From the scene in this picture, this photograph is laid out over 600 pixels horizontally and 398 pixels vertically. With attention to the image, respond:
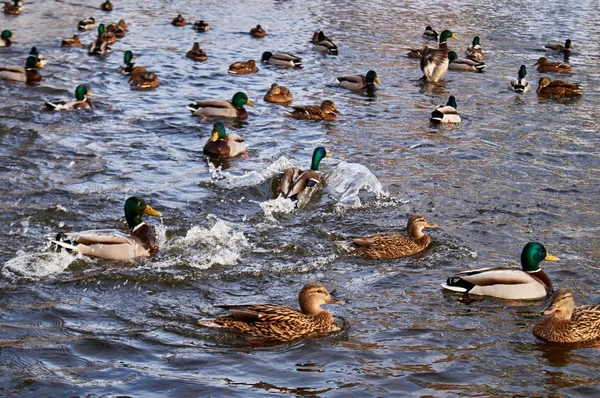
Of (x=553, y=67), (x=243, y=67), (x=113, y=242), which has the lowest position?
(x=113, y=242)

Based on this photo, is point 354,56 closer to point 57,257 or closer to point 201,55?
point 201,55

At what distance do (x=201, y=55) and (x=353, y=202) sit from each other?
11.7 meters

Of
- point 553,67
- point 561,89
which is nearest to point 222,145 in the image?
point 561,89

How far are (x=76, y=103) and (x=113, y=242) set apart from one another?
772 centimetres

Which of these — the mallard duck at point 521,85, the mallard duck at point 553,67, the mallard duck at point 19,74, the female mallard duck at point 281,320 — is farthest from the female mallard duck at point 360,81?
the female mallard duck at point 281,320

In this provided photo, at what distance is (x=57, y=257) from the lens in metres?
9.73

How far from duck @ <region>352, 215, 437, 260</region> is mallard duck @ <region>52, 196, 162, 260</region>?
218cm

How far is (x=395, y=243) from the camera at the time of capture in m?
10.3

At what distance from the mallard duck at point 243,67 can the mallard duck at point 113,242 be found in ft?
38.5

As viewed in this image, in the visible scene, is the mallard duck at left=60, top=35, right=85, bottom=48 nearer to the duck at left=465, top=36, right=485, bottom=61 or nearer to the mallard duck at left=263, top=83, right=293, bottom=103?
the mallard duck at left=263, top=83, right=293, bottom=103

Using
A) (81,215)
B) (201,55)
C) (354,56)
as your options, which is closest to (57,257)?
(81,215)

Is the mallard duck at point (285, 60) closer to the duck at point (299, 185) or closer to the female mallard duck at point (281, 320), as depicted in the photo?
the duck at point (299, 185)

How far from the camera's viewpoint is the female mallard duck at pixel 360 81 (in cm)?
1988

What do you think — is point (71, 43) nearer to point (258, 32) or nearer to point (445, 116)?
point (258, 32)
